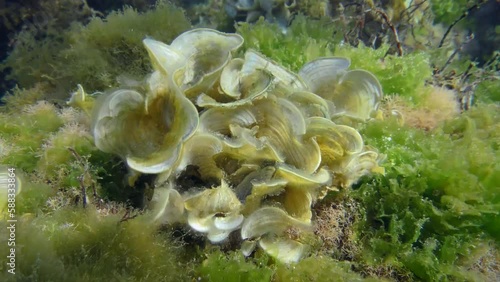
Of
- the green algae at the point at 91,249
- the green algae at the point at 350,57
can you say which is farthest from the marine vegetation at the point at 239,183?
the green algae at the point at 350,57

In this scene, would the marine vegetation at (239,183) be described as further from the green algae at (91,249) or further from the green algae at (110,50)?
the green algae at (110,50)

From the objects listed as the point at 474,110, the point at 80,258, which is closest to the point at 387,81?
the point at 474,110

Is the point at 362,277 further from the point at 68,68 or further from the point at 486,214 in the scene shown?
the point at 68,68

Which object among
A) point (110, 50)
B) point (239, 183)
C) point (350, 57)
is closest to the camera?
point (239, 183)

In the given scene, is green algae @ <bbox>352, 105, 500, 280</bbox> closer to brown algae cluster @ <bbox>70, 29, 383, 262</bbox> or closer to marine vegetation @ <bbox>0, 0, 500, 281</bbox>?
marine vegetation @ <bbox>0, 0, 500, 281</bbox>

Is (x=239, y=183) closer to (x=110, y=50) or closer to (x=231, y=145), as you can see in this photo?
(x=231, y=145)

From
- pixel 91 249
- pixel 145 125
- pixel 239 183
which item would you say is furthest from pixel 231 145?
pixel 91 249

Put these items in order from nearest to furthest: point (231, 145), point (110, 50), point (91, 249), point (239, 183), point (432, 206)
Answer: point (91, 249)
point (231, 145)
point (239, 183)
point (432, 206)
point (110, 50)

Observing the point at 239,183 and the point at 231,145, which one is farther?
the point at 239,183
